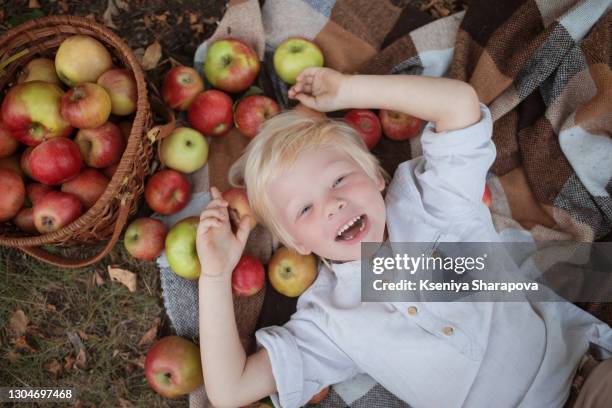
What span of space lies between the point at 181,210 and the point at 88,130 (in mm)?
609

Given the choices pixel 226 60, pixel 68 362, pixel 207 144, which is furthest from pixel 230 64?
pixel 68 362

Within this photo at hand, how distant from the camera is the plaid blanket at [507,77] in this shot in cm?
242

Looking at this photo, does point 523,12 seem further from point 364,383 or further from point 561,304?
point 364,383

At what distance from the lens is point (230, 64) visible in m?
2.67

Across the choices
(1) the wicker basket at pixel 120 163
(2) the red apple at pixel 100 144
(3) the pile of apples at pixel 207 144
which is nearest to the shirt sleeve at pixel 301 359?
(3) the pile of apples at pixel 207 144

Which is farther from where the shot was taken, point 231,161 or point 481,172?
point 231,161

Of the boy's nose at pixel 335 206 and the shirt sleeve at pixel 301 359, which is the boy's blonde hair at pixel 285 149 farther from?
the shirt sleeve at pixel 301 359

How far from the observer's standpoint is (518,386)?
7.13ft

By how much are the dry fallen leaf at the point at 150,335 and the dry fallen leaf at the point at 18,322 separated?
2.00 ft

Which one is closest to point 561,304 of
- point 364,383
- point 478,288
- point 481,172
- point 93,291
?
point 478,288

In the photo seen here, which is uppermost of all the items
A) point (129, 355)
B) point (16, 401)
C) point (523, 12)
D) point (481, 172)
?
point (523, 12)

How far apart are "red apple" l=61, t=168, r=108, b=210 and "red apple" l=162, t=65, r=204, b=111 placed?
1.86 feet

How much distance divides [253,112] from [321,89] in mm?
377

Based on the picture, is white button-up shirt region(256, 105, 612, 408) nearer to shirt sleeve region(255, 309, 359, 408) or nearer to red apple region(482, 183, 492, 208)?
shirt sleeve region(255, 309, 359, 408)
